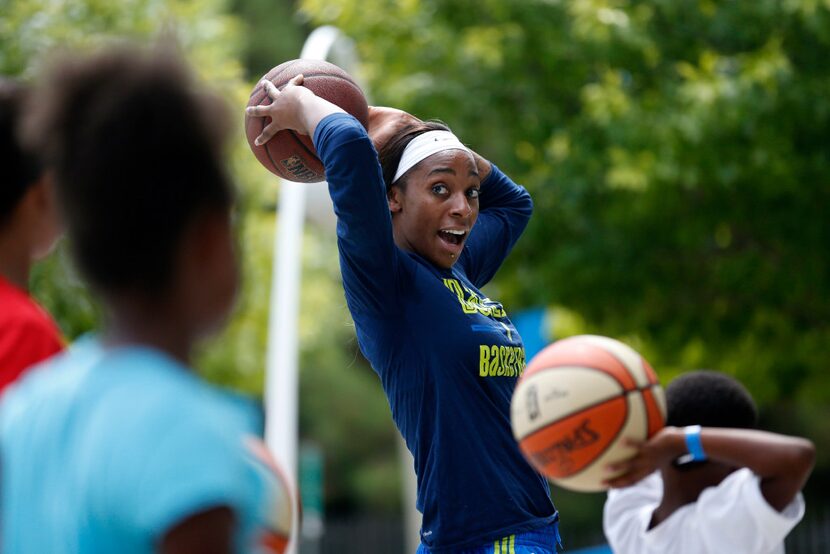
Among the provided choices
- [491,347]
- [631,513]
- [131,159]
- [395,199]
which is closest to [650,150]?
[631,513]

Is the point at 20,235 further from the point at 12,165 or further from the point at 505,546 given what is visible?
the point at 505,546

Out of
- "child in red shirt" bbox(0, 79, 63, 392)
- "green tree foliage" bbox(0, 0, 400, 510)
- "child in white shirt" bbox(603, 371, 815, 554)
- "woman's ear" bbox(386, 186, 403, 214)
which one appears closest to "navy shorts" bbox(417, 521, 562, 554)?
"child in white shirt" bbox(603, 371, 815, 554)

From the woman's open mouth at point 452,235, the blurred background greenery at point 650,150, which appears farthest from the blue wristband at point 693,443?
the blurred background greenery at point 650,150

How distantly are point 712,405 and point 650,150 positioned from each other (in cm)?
632

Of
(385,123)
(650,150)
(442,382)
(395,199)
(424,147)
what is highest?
(650,150)

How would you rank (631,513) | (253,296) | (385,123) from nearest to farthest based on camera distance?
(631,513) → (385,123) → (253,296)

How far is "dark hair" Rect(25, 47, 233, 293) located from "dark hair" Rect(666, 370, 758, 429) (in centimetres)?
292

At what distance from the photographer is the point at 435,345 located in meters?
4.09

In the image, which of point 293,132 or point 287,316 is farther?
point 287,316

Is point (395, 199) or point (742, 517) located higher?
point (395, 199)

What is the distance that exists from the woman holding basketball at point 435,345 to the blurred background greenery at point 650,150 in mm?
5828

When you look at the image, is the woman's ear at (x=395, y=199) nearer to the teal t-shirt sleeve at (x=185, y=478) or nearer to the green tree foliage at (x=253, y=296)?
the teal t-shirt sleeve at (x=185, y=478)

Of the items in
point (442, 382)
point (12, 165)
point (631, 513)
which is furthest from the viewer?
point (631, 513)

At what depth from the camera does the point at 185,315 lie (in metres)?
2.12
